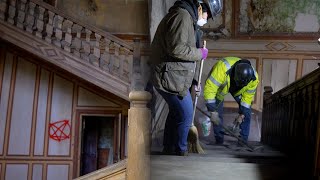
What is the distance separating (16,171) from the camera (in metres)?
7.76

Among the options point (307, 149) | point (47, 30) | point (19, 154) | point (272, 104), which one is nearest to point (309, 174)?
point (307, 149)

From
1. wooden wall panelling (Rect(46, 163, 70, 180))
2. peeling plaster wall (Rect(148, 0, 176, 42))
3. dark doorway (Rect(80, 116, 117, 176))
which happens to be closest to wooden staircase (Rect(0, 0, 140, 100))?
peeling plaster wall (Rect(148, 0, 176, 42))

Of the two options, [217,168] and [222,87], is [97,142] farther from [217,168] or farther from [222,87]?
[217,168]

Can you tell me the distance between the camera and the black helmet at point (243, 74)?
4785 millimetres

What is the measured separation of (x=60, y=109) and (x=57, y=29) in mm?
1811

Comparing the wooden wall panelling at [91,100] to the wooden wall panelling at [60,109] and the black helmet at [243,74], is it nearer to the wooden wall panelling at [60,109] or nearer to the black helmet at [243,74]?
the wooden wall panelling at [60,109]

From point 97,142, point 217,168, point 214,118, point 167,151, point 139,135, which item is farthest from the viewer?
point 97,142

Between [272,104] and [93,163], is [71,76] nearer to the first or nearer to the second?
[93,163]

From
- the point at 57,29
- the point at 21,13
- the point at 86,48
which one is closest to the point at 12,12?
the point at 21,13

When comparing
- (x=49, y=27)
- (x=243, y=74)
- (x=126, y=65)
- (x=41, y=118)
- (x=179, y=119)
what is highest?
(x=49, y=27)

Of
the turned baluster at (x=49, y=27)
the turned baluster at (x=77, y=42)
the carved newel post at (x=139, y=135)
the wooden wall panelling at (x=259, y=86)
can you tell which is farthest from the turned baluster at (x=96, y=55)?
the carved newel post at (x=139, y=135)

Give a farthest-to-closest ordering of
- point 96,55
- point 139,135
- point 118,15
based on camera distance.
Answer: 1. point 118,15
2. point 96,55
3. point 139,135

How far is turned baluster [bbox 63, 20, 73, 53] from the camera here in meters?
6.71

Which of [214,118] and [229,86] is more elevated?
[229,86]
